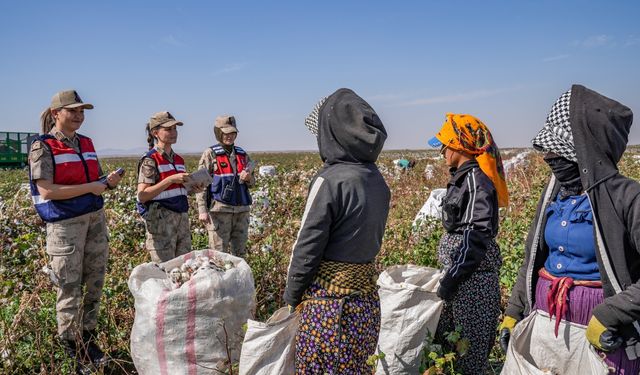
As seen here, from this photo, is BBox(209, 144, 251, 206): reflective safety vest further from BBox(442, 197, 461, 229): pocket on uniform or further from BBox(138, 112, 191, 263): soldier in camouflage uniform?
BBox(442, 197, 461, 229): pocket on uniform

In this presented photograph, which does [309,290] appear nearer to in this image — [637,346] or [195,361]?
[195,361]

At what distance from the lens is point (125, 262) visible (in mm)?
4355

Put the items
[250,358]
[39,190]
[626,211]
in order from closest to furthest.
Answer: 1. [626,211]
2. [250,358]
3. [39,190]

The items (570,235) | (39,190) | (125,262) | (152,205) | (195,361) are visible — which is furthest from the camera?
(125,262)

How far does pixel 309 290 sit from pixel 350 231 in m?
0.31

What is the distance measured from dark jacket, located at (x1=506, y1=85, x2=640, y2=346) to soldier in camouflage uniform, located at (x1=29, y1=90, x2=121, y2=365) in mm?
2592

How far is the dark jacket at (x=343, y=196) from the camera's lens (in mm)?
1839

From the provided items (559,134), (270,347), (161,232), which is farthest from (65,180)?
(559,134)

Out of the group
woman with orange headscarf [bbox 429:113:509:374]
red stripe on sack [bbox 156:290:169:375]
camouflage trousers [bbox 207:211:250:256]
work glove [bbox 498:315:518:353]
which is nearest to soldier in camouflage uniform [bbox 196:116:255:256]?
camouflage trousers [bbox 207:211:250:256]

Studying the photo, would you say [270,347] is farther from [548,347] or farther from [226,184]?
[226,184]

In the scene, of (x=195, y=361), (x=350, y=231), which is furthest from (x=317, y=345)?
(x=195, y=361)

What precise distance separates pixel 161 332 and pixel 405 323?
1.25m

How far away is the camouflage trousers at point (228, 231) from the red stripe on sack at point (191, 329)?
183 centimetres

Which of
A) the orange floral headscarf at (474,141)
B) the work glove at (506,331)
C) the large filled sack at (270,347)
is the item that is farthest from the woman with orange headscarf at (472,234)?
the large filled sack at (270,347)
